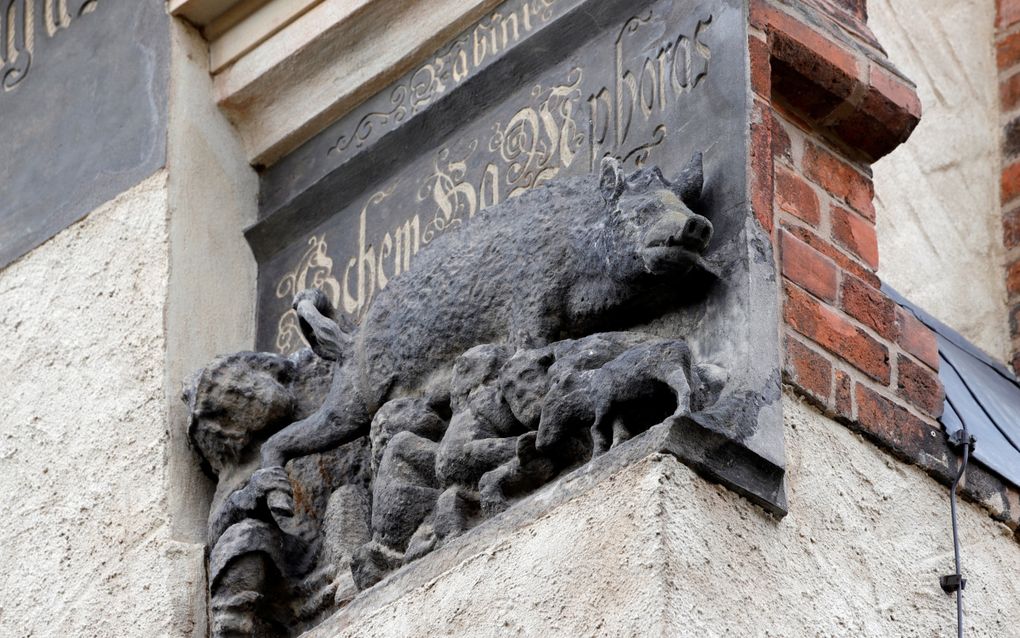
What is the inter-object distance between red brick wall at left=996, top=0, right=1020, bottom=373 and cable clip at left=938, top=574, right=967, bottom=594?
157 cm

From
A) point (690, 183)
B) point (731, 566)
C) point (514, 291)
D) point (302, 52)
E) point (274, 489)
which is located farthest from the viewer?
point (302, 52)

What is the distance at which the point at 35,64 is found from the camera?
210 inches

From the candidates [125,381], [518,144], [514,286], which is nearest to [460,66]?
Answer: [518,144]

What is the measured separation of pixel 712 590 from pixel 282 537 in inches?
40.6

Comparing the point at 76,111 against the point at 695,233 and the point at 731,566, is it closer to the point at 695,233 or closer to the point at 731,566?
the point at 695,233

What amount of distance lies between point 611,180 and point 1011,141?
6.79 ft

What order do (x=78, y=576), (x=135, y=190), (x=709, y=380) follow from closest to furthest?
(x=709, y=380) < (x=78, y=576) < (x=135, y=190)

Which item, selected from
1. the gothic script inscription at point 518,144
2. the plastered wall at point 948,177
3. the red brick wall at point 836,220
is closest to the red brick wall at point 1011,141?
the plastered wall at point 948,177

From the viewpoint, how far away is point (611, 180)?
4.04 meters

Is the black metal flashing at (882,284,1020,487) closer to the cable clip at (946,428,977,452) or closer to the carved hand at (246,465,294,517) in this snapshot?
the cable clip at (946,428,977,452)

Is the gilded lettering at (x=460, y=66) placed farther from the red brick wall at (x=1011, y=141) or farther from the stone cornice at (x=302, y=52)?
the red brick wall at (x=1011, y=141)

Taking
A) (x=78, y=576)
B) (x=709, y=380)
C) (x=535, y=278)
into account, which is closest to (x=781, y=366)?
(x=709, y=380)

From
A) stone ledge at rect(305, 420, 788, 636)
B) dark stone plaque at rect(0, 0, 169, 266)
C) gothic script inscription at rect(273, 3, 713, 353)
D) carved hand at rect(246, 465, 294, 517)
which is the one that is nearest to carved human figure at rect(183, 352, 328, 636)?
carved hand at rect(246, 465, 294, 517)

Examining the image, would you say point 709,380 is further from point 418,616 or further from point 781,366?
point 418,616
